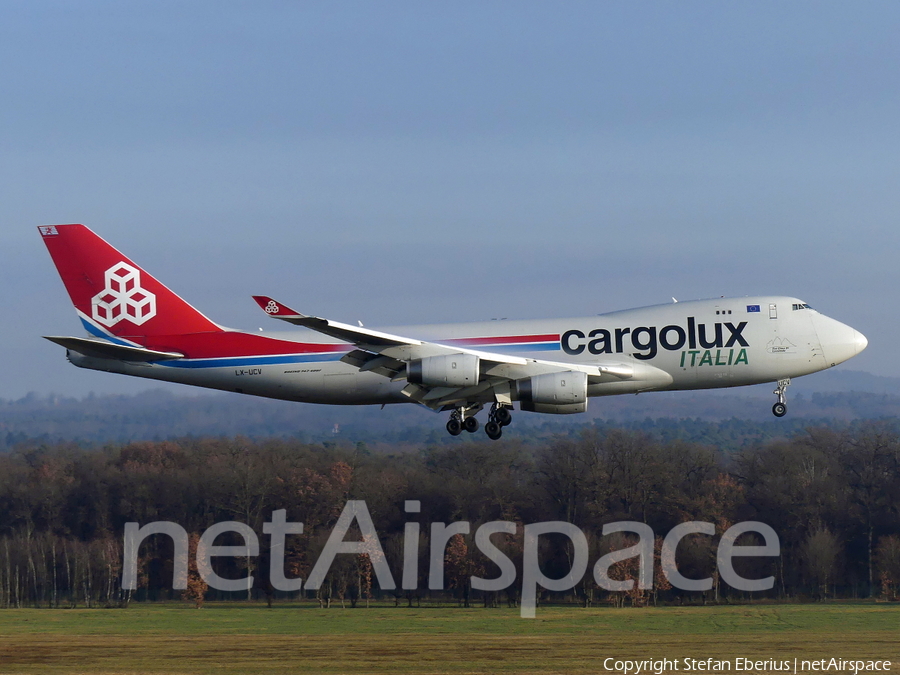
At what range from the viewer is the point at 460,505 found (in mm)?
106250

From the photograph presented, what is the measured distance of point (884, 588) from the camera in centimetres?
9850

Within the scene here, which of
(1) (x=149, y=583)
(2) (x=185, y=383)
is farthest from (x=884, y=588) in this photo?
(2) (x=185, y=383)

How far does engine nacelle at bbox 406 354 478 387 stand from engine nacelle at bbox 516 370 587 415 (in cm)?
241

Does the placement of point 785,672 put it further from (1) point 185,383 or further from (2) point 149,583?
(2) point 149,583

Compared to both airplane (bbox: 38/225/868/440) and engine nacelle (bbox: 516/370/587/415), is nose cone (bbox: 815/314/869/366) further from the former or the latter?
engine nacelle (bbox: 516/370/587/415)

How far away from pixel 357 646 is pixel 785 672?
931 inches

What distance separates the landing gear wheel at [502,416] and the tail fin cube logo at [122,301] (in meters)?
17.5

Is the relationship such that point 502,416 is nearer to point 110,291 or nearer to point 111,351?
point 111,351

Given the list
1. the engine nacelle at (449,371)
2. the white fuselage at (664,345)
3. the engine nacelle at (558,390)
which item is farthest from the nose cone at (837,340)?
the engine nacelle at (449,371)

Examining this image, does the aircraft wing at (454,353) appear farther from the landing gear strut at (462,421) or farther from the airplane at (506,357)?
the landing gear strut at (462,421)

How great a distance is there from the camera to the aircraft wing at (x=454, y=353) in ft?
158

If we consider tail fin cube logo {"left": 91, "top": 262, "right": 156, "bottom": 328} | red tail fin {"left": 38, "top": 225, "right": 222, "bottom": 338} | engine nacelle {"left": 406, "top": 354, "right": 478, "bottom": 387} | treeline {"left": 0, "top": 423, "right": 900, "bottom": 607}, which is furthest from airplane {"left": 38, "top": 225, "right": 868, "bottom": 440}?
treeline {"left": 0, "top": 423, "right": 900, "bottom": 607}

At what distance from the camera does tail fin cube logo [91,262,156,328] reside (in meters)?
55.7

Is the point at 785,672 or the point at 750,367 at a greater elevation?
the point at 750,367
